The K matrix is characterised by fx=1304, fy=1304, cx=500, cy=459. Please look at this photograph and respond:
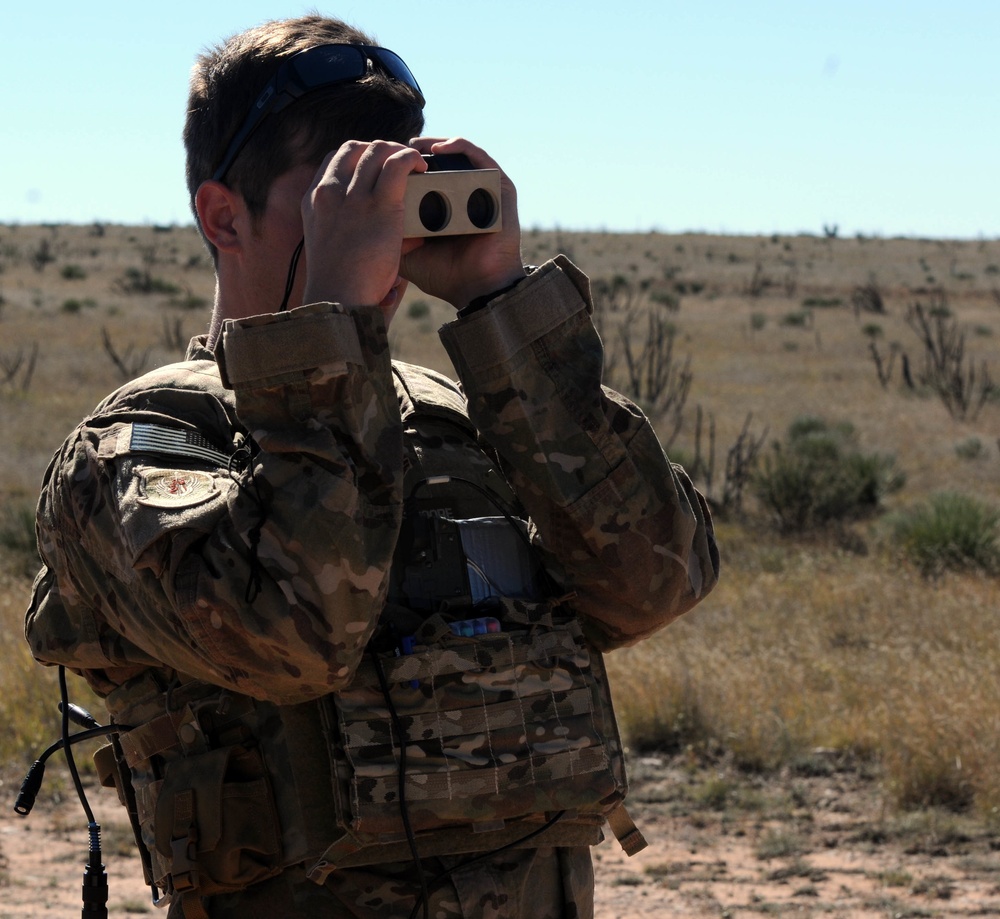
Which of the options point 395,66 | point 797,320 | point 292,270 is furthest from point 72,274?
point 292,270

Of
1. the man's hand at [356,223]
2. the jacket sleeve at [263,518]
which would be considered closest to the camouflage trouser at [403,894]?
the jacket sleeve at [263,518]

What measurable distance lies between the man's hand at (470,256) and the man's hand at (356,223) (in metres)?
0.14

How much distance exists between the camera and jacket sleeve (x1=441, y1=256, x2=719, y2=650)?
5.39ft

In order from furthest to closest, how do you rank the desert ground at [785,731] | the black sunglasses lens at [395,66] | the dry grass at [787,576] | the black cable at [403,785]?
1. the dry grass at [787,576]
2. the desert ground at [785,731]
3. the black sunglasses lens at [395,66]
4. the black cable at [403,785]

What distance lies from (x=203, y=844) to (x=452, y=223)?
819 mm

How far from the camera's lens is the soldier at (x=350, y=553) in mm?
1431

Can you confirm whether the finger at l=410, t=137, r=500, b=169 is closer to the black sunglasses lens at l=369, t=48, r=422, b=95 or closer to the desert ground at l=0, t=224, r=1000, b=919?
the black sunglasses lens at l=369, t=48, r=422, b=95

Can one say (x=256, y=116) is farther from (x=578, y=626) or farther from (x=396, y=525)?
(x=578, y=626)

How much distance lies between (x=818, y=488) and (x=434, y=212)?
10899 millimetres

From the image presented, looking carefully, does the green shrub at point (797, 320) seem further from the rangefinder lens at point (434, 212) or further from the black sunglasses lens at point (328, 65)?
the rangefinder lens at point (434, 212)

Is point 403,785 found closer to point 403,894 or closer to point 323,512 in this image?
point 403,894

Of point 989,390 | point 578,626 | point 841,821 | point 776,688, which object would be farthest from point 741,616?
point 989,390

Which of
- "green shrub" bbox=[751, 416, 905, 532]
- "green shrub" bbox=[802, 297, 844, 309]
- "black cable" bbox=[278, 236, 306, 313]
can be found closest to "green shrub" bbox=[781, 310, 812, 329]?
"green shrub" bbox=[802, 297, 844, 309]

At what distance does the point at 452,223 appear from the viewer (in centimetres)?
163
